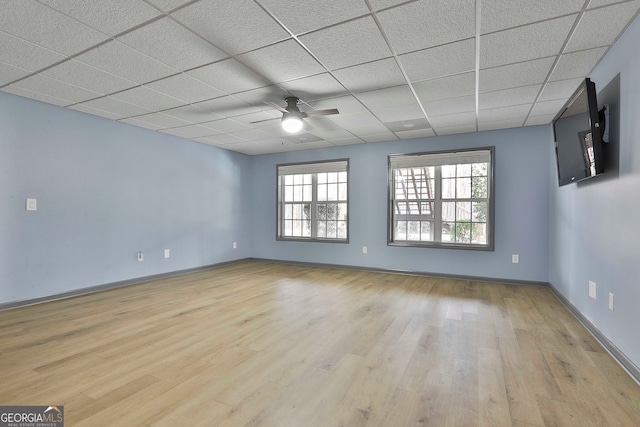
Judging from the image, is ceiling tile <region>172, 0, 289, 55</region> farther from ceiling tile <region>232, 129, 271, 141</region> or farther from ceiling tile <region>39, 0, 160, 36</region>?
ceiling tile <region>232, 129, 271, 141</region>

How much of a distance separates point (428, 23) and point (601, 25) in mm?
1242

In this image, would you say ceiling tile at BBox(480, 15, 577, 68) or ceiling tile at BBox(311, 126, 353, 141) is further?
ceiling tile at BBox(311, 126, 353, 141)

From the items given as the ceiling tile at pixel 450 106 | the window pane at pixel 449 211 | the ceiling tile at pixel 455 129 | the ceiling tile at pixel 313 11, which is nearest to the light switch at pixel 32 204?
the ceiling tile at pixel 313 11

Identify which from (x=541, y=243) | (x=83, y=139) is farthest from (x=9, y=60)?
(x=541, y=243)

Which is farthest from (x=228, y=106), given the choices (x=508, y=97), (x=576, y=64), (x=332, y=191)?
(x=576, y=64)

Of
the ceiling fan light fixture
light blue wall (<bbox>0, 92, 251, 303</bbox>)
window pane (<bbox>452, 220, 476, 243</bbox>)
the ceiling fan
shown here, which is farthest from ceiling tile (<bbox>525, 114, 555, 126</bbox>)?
light blue wall (<bbox>0, 92, 251, 303</bbox>)

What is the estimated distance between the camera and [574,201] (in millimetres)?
3361

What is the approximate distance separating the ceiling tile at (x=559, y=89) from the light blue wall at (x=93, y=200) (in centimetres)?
542

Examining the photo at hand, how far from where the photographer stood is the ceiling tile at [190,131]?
4797 mm

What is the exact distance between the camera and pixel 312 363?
2.20 metres

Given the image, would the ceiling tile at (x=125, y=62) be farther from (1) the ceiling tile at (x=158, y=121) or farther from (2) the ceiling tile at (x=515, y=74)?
(2) the ceiling tile at (x=515, y=74)

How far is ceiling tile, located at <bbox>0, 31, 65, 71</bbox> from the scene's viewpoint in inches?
92.8

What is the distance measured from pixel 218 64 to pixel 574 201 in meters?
4.04

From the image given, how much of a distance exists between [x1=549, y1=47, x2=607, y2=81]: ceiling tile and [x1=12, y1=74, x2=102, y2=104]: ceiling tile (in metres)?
4.77
